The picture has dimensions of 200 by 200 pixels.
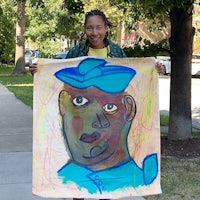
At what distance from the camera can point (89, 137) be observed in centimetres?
365

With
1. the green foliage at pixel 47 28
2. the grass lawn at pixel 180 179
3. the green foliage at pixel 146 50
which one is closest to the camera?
the grass lawn at pixel 180 179

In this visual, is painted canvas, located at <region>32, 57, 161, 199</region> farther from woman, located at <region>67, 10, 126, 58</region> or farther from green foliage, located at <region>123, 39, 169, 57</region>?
green foliage, located at <region>123, 39, 169, 57</region>

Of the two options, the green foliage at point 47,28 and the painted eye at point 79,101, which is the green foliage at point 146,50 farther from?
the green foliage at point 47,28

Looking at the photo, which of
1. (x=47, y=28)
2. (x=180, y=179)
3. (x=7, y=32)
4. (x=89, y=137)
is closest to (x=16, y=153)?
(x=180, y=179)

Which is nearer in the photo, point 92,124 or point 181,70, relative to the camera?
point 92,124

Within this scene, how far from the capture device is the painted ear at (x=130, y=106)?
12.1 ft

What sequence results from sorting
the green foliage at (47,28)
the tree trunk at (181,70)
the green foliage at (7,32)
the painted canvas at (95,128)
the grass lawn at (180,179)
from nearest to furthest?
the painted canvas at (95,128) < the grass lawn at (180,179) < the tree trunk at (181,70) < the green foliage at (7,32) < the green foliage at (47,28)

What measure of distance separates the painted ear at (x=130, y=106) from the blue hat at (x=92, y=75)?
114 mm

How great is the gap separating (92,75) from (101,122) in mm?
373

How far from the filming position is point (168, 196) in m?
4.76

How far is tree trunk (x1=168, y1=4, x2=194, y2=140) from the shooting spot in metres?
6.86

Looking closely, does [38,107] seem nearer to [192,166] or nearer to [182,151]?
[192,166]

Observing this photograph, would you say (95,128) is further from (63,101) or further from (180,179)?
(180,179)

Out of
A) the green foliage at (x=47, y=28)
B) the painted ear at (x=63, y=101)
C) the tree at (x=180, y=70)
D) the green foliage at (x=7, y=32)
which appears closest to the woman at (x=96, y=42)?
the painted ear at (x=63, y=101)
